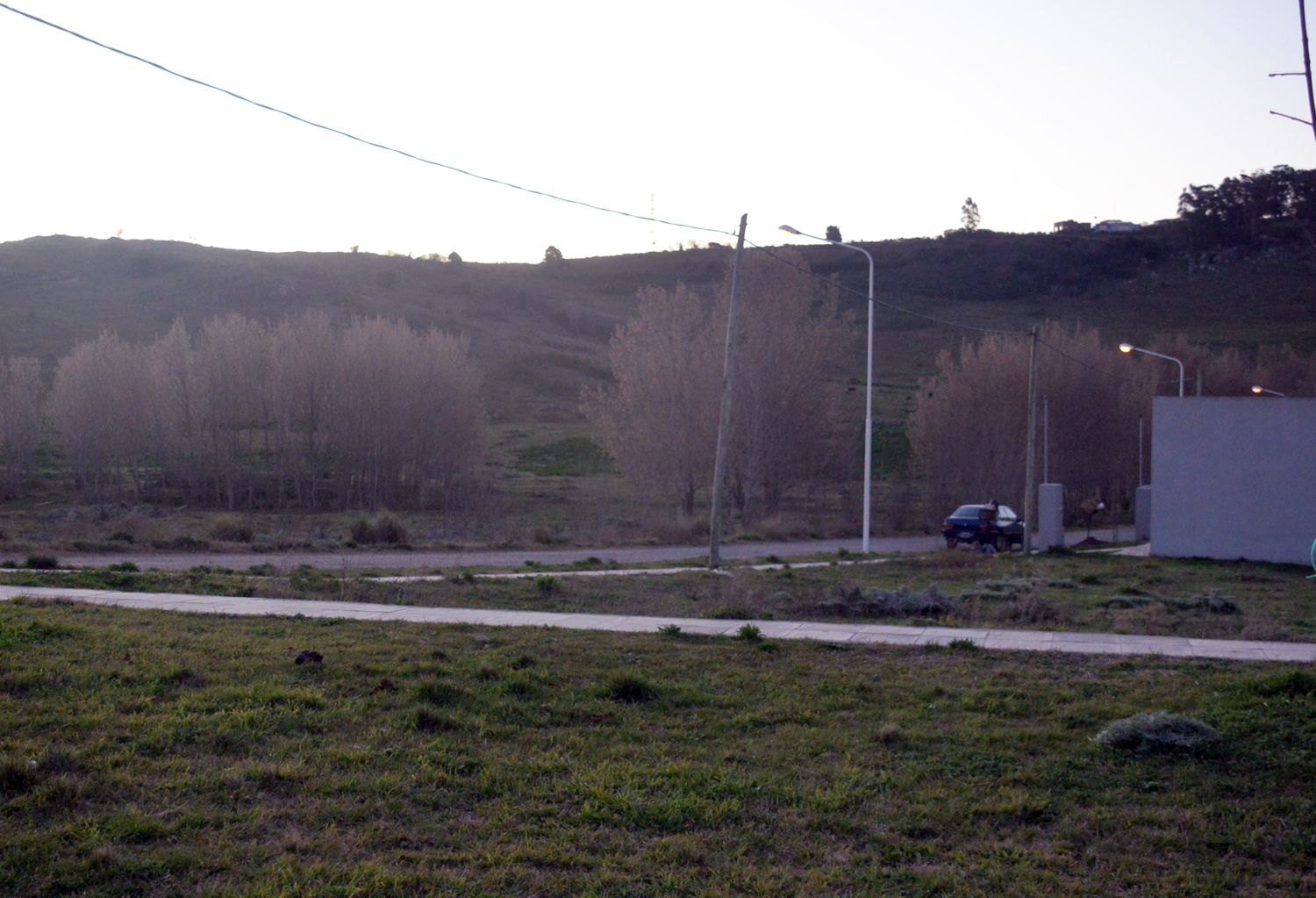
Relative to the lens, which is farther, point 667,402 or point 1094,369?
point 1094,369

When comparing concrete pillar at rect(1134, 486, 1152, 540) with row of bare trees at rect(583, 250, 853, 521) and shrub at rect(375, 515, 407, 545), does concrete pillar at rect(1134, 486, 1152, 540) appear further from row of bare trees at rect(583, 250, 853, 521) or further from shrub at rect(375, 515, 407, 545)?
shrub at rect(375, 515, 407, 545)

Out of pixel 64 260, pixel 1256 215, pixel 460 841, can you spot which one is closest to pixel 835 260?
pixel 1256 215

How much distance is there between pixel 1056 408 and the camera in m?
49.3

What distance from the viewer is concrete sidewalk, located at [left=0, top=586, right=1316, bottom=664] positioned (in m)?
11.1

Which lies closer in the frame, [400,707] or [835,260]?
[400,707]

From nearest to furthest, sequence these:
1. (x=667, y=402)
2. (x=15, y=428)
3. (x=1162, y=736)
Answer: (x=1162, y=736) < (x=667, y=402) < (x=15, y=428)

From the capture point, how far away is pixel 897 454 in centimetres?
6247

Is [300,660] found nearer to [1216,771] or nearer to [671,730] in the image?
[671,730]

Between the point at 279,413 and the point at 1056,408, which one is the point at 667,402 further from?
the point at 1056,408

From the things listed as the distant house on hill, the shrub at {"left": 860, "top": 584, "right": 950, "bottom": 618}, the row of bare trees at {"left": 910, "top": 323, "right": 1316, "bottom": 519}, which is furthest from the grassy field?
the distant house on hill

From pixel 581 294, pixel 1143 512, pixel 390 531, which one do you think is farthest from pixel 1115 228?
pixel 390 531

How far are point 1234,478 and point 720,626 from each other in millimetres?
21539

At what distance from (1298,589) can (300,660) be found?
1915cm

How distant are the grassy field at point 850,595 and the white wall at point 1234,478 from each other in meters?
5.93
